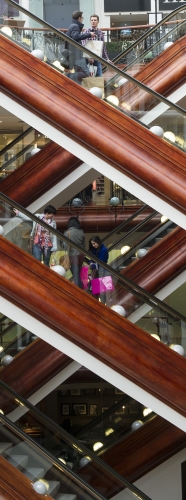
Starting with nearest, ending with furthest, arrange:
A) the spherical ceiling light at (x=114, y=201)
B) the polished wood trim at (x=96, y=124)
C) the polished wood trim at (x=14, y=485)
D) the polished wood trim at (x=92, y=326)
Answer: the polished wood trim at (x=14, y=485)
the polished wood trim at (x=92, y=326)
the polished wood trim at (x=96, y=124)
the spherical ceiling light at (x=114, y=201)

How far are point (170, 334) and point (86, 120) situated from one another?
7.04 feet

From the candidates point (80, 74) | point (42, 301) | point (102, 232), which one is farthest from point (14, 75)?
point (102, 232)

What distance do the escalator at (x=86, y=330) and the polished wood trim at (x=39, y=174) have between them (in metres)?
3.48

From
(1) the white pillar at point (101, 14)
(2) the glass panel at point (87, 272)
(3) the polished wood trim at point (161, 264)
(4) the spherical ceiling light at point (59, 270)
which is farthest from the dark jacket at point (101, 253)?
(1) the white pillar at point (101, 14)

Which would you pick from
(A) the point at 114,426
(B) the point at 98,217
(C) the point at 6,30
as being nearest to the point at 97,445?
(A) the point at 114,426

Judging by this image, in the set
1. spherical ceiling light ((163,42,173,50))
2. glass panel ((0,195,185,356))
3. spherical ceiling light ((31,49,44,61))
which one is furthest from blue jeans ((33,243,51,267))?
spherical ceiling light ((163,42,173,50))

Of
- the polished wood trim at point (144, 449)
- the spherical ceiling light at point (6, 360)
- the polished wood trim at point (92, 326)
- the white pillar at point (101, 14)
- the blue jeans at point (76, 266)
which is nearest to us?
the polished wood trim at point (92, 326)

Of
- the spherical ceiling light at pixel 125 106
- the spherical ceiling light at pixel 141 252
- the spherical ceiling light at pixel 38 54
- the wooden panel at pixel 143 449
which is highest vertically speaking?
the spherical ceiling light at pixel 38 54

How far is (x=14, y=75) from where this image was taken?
848 centimetres

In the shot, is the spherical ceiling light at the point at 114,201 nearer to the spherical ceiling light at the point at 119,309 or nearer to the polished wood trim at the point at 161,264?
the polished wood trim at the point at 161,264

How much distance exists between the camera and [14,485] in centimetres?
791

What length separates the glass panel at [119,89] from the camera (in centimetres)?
861

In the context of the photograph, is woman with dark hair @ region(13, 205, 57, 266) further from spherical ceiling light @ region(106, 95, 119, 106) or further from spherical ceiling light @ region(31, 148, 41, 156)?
spherical ceiling light @ region(31, 148, 41, 156)

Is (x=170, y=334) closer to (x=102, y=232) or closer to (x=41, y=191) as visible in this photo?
(x=41, y=191)
